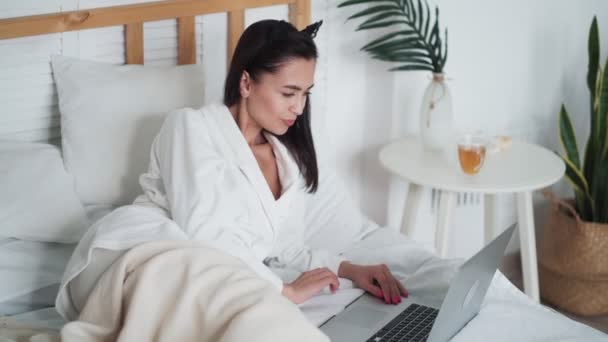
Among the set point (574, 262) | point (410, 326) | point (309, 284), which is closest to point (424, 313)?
point (410, 326)

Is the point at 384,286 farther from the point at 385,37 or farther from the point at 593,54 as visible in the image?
the point at 593,54

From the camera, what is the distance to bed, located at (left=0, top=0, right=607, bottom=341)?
1.66 m

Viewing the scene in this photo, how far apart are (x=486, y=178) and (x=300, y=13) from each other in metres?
0.68

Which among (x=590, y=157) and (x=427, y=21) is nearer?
(x=427, y=21)

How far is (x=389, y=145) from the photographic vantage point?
256 cm

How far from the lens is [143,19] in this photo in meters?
2.06

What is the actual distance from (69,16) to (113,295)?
0.76 m

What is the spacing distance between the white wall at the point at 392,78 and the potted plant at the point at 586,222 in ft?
0.99

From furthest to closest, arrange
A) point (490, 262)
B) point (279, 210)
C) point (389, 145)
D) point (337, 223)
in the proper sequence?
1. point (389, 145)
2. point (337, 223)
3. point (279, 210)
4. point (490, 262)

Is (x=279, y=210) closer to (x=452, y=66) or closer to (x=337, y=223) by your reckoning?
(x=337, y=223)

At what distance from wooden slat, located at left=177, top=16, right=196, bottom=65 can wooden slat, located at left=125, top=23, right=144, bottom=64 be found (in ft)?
0.37

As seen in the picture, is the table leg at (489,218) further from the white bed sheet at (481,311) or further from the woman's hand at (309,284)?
the woman's hand at (309,284)

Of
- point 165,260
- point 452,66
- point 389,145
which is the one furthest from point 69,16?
point 452,66

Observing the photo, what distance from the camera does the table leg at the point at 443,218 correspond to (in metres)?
2.36
